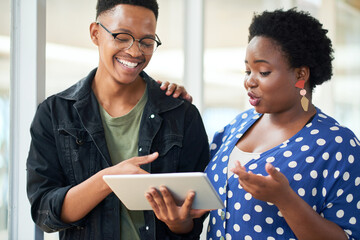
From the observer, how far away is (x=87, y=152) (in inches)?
70.9

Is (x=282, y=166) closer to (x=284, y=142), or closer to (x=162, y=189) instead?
(x=284, y=142)

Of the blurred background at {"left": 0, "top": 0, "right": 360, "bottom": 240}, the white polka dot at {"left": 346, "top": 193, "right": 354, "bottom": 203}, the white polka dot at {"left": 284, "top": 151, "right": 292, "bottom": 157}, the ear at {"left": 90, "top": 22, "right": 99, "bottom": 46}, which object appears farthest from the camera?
the blurred background at {"left": 0, "top": 0, "right": 360, "bottom": 240}

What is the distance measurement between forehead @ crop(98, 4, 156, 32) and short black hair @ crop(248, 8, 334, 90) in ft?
1.36

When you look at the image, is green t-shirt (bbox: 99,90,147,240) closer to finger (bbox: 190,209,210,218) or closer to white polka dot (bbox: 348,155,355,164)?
finger (bbox: 190,209,210,218)

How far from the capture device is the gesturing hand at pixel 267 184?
137 centimetres

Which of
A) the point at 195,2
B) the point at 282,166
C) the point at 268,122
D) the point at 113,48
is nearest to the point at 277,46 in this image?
the point at 268,122

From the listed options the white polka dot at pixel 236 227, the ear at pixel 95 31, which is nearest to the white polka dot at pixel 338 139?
the white polka dot at pixel 236 227

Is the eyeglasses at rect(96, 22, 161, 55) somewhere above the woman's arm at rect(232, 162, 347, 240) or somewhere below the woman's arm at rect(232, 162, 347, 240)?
above

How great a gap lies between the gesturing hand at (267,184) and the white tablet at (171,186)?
0.10 m

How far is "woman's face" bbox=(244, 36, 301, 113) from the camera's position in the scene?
64.3 inches

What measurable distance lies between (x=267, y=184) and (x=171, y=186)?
0.29 meters

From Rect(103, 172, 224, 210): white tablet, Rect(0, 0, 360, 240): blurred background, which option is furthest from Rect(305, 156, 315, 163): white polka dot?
Rect(0, 0, 360, 240): blurred background

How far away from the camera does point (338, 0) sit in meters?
5.63

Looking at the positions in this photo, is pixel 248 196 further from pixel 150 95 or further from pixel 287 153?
pixel 150 95
